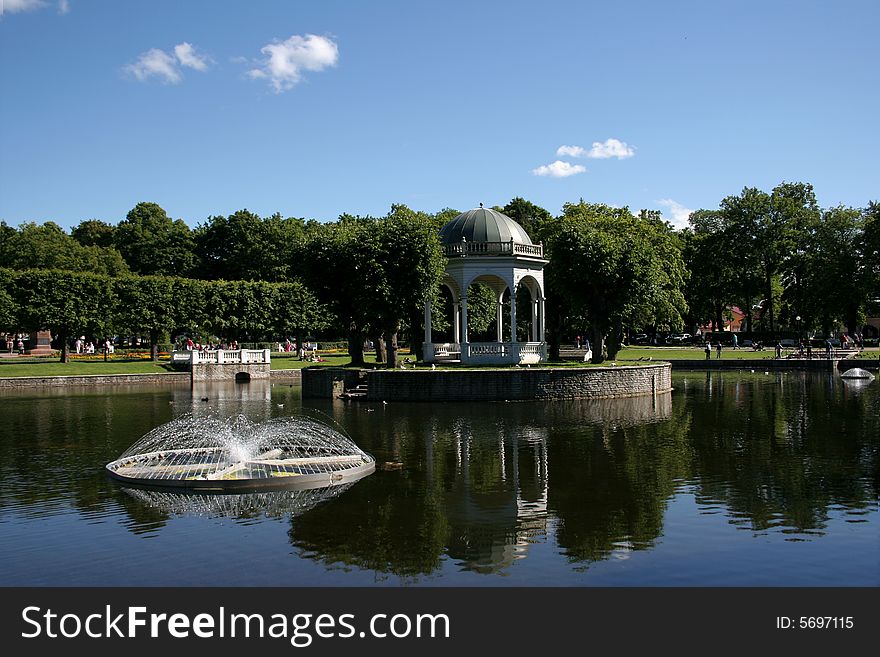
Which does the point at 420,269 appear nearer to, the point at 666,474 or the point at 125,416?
the point at 125,416

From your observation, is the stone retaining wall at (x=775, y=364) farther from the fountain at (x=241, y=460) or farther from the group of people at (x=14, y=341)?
the group of people at (x=14, y=341)

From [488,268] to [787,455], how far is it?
2826 cm

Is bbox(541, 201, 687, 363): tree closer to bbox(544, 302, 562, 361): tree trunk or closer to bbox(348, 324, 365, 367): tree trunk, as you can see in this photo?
bbox(544, 302, 562, 361): tree trunk

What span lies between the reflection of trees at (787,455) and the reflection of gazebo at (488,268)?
11891 millimetres

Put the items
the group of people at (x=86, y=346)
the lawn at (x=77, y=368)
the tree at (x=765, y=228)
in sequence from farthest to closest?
the tree at (x=765, y=228)
the group of people at (x=86, y=346)
the lawn at (x=77, y=368)

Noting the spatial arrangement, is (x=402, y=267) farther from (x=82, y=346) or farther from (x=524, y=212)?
(x=82, y=346)

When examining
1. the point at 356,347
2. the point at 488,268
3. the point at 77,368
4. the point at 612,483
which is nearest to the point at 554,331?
the point at 488,268

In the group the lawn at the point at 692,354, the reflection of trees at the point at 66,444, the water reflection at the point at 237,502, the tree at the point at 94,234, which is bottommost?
the water reflection at the point at 237,502

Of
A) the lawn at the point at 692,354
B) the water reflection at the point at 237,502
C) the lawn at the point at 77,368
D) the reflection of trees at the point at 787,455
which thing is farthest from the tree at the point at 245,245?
the water reflection at the point at 237,502

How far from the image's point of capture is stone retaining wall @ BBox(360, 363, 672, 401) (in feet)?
139

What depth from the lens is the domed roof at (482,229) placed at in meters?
51.1

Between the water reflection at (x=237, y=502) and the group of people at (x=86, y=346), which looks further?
the group of people at (x=86, y=346)
